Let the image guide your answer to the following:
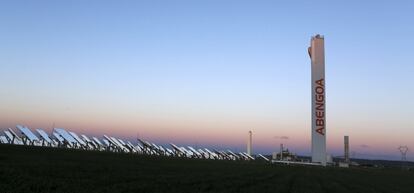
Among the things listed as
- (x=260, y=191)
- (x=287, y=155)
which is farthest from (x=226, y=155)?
(x=260, y=191)

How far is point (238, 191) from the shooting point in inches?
870

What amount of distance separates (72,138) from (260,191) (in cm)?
8058

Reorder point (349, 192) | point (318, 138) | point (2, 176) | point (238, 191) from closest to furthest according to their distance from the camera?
point (2, 176) → point (238, 191) → point (349, 192) → point (318, 138)

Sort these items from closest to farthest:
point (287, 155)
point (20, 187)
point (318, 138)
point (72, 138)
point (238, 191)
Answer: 1. point (20, 187)
2. point (238, 191)
3. point (318, 138)
4. point (72, 138)
5. point (287, 155)

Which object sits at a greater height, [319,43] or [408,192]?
[319,43]

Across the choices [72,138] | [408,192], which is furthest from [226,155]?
[408,192]

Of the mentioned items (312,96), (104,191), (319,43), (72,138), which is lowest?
(104,191)

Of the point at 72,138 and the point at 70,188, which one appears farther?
the point at 72,138

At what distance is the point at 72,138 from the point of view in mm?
98375

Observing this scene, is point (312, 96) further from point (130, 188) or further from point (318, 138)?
point (130, 188)

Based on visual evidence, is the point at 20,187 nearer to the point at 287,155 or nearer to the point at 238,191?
the point at 238,191

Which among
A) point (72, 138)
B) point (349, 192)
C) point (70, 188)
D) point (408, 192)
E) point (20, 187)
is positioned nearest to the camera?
point (20, 187)

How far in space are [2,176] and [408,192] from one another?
25.8 metres

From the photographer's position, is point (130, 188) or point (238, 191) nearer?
point (130, 188)
